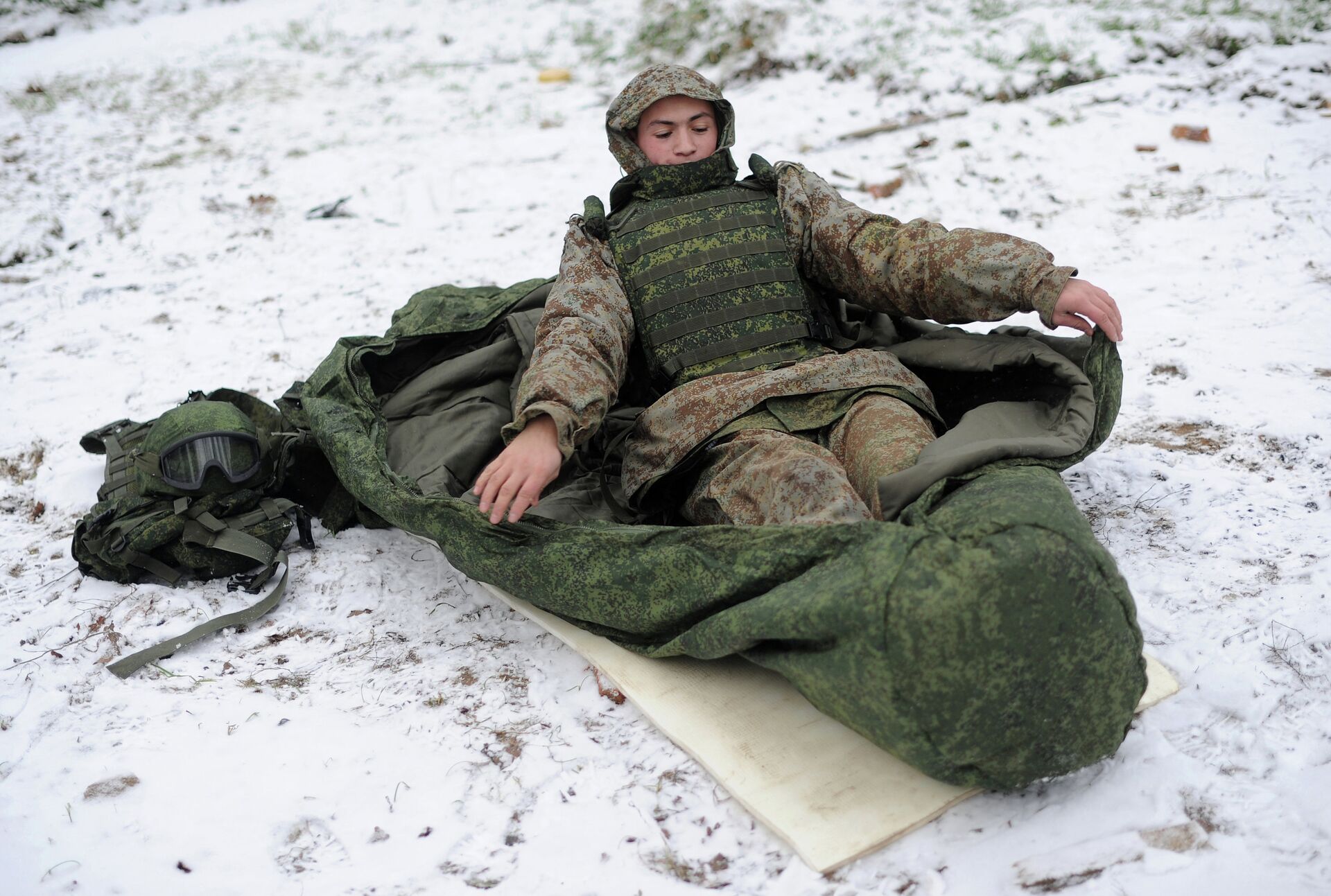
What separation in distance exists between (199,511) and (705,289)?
5.86ft

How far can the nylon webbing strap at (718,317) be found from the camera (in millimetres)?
3094

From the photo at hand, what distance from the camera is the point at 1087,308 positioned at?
2678 mm

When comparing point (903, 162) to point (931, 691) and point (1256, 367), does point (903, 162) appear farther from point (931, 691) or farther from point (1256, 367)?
point (931, 691)

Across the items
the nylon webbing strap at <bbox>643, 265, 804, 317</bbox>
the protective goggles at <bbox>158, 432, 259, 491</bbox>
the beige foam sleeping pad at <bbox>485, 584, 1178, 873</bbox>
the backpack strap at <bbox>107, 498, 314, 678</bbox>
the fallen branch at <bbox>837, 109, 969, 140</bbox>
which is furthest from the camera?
the fallen branch at <bbox>837, 109, 969, 140</bbox>

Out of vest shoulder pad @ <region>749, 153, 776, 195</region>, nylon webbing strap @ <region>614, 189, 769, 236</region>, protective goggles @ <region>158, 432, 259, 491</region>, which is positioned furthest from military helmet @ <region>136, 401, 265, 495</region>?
vest shoulder pad @ <region>749, 153, 776, 195</region>

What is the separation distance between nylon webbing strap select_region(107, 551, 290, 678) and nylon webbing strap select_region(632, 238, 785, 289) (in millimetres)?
1492

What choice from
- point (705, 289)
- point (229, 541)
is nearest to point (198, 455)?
point (229, 541)

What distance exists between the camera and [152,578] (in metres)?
3.22

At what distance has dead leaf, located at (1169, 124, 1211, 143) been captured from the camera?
19.1 feet

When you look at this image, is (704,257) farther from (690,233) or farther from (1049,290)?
(1049,290)

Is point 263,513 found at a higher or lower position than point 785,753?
higher

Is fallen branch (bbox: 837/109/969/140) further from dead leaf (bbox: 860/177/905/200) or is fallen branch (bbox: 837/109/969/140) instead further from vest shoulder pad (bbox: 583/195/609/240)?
vest shoulder pad (bbox: 583/195/609/240)

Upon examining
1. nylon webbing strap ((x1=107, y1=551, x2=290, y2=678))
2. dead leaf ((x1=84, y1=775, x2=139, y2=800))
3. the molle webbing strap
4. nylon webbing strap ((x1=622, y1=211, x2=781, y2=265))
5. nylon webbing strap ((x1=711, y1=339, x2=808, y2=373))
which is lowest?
dead leaf ((x1=84, y1=775, x2=139, y2=800))

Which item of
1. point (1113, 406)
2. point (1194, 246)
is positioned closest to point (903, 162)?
point (1194, 246)
